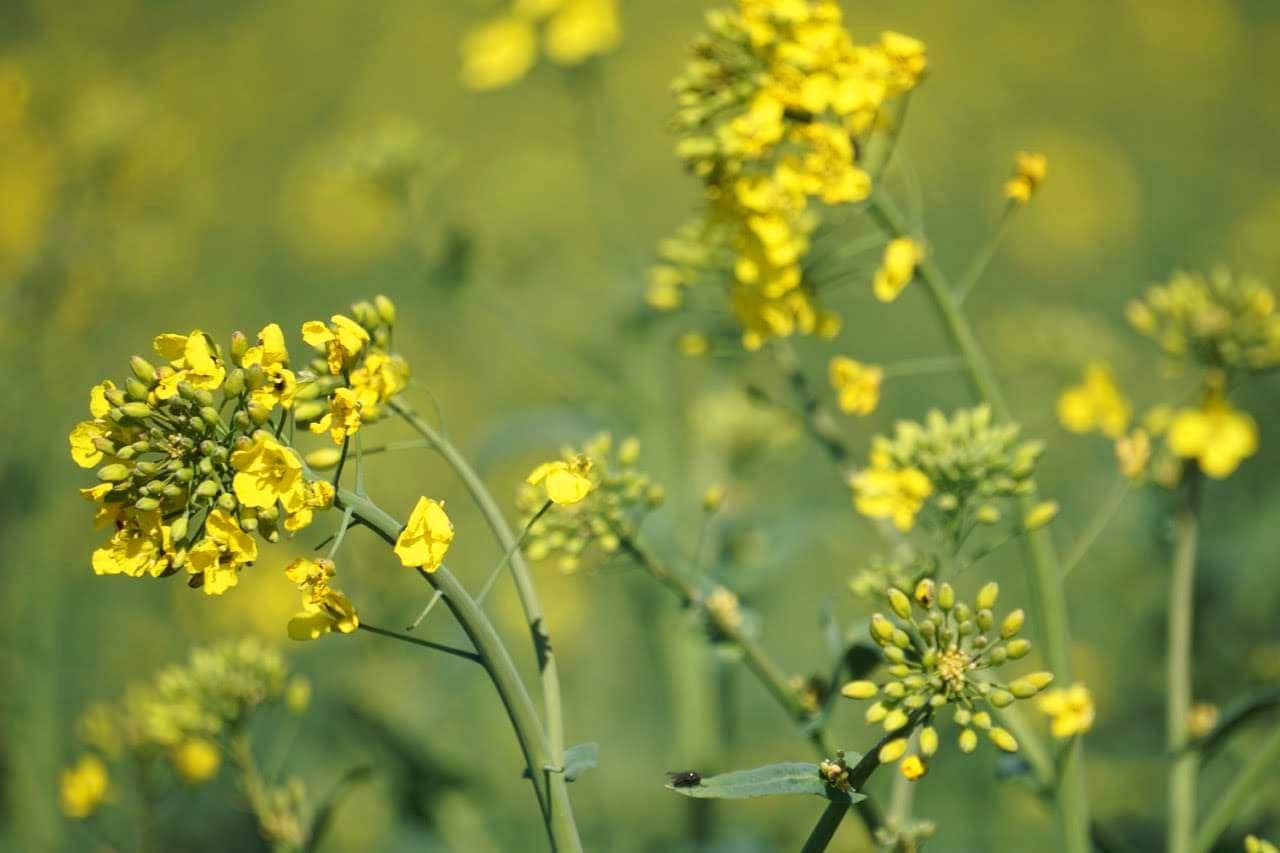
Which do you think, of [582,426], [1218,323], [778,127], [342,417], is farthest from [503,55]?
[342,417]

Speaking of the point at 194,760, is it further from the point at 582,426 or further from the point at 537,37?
the point at 537,37

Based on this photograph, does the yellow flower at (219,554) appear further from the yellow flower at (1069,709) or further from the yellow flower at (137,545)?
the yellow flower at (1069,709)

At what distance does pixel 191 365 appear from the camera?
137 cm

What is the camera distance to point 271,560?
4688 millimetres

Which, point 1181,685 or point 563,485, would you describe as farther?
point 1181,685

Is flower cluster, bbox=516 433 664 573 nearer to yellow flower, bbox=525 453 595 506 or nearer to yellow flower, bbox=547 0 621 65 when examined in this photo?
yellow flower, bbox=525 453 595 506

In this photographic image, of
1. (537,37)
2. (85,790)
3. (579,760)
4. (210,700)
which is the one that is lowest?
(579,760)

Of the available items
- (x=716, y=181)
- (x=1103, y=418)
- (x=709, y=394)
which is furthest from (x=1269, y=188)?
(x=716, y=181)

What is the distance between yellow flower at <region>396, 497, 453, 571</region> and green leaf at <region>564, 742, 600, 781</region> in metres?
0.29

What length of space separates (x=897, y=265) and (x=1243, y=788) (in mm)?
932

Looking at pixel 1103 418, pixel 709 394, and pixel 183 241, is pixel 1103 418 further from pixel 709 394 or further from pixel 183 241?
pixel 183 241

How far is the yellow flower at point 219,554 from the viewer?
4.43ft

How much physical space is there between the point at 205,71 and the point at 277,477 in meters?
10.7

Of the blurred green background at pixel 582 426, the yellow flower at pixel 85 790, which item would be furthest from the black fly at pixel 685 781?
the yellow flower at pixel 85 790
